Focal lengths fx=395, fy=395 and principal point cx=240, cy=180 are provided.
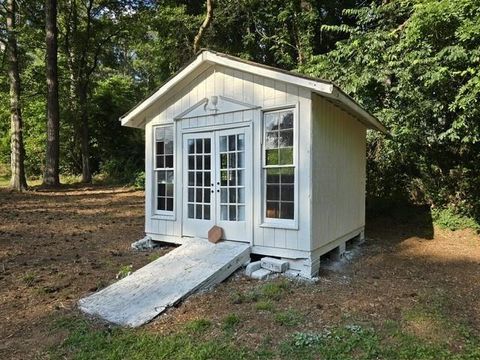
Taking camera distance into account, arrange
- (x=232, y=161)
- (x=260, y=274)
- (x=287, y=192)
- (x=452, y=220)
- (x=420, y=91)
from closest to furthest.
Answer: (x=260, y=274) < (x=287, y=192) < (x=232, y=161) < (x=420, y=91) < (x=452, y=220)

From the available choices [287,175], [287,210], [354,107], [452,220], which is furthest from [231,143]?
[452,220]

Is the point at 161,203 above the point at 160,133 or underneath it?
underneath

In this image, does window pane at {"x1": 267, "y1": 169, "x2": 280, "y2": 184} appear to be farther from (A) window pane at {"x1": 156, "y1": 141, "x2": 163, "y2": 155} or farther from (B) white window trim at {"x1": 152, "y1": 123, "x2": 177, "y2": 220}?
(A) window pane at {"x1": 156, "y1": 141, "x2": 163, "y2": 155}

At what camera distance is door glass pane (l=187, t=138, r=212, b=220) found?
6.51 meters

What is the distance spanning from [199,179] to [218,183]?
44 centimetres

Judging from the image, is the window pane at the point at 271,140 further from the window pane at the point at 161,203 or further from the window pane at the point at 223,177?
the window pane at the point at 161,203

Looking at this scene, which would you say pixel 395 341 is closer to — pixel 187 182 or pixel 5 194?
pixel 187 182

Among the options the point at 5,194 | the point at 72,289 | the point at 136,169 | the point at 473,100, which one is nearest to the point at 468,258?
the point at 473,100

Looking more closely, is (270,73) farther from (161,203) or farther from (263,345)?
(263,345)

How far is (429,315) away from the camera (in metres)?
4.24

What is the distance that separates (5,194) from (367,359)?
13.8 meters

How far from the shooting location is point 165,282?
5.04 metres

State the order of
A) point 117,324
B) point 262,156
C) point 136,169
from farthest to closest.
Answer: point 136,169
point 262,156
point 117,324

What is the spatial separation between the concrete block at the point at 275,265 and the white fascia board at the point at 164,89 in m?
3.26
